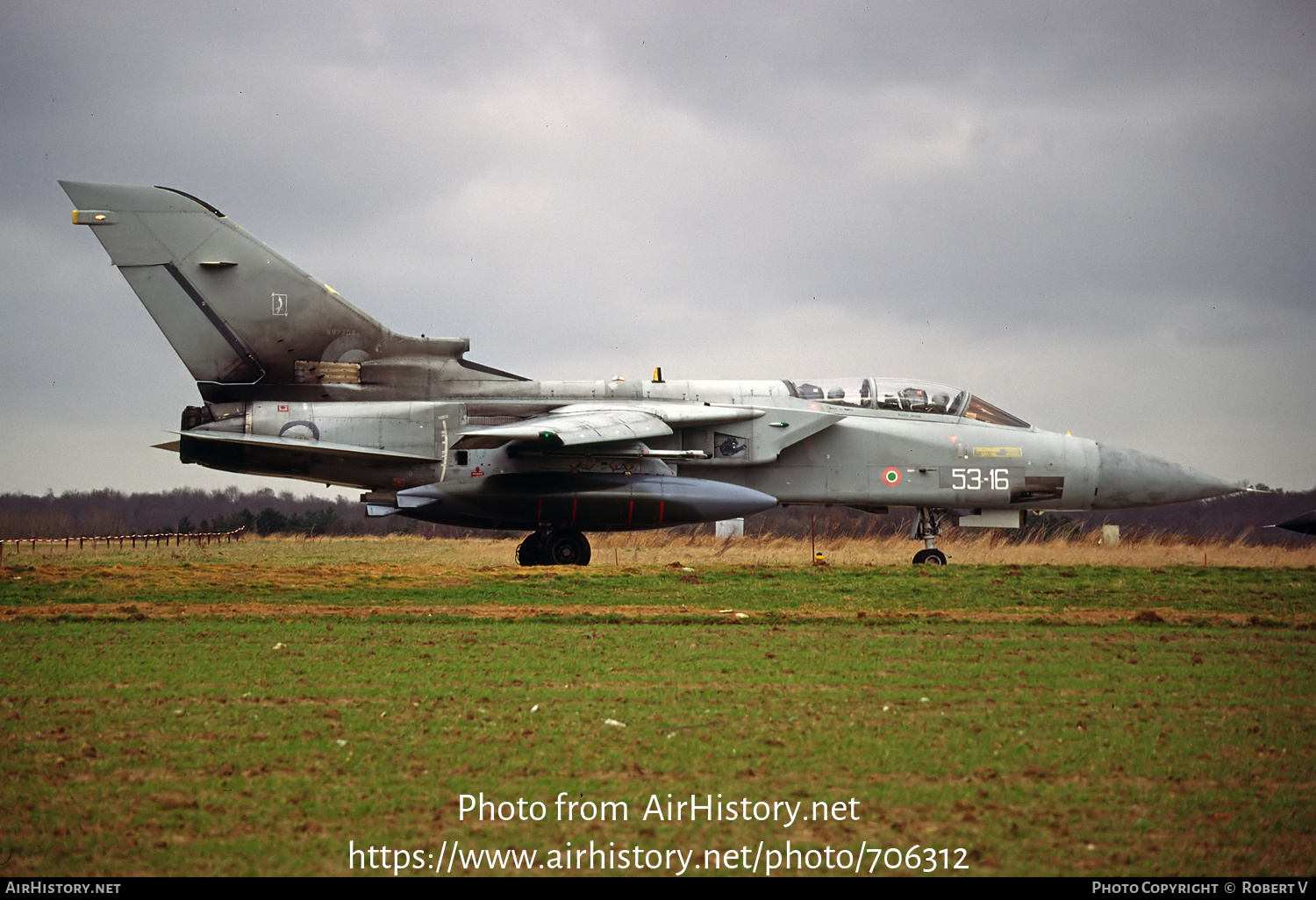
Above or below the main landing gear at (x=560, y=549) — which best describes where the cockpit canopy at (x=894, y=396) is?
above

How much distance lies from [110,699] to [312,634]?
3.07 meters

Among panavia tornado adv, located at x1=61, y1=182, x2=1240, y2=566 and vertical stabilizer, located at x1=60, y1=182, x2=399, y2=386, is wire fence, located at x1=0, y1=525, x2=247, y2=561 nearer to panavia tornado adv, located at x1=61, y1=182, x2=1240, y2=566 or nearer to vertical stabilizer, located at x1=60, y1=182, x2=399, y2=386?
vertical stabilizer, located at x1=60, y1=182, x2=399, y2=386

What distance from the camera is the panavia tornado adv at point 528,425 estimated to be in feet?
59.2

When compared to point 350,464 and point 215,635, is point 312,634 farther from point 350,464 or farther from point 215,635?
point 350,464

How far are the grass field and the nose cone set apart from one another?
26.5 ft

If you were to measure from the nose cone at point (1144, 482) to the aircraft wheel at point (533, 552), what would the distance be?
979 cm

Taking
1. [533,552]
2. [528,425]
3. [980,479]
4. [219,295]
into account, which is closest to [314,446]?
[219,295]

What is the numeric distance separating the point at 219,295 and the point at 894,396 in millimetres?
11683

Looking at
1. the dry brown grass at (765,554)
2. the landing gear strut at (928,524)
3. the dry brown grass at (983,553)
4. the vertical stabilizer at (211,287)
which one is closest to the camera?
the vertical stabilizer at (211,287)

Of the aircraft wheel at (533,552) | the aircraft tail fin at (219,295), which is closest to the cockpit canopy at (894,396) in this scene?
the aircraft wheel at (533,552)

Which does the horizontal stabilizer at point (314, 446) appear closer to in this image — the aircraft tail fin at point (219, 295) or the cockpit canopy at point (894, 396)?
the aircraft tail fin at point (219, 295)

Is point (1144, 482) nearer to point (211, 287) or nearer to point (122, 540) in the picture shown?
point (211, 287)

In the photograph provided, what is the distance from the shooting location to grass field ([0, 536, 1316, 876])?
162 inches
